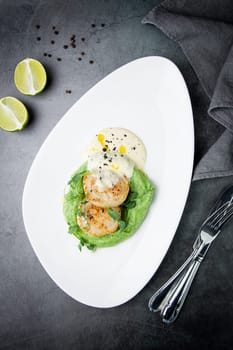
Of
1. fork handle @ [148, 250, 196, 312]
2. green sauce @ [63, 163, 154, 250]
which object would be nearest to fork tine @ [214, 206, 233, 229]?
fork handle @ [148, 250, 196, 312]

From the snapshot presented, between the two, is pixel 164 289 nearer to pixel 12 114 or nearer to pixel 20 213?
pixel 20 213

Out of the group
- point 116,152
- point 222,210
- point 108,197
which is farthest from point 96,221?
point 222,210

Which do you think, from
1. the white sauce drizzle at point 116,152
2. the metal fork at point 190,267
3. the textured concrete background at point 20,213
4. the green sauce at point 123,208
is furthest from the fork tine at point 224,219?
the white sauce drizzle at point 116,152

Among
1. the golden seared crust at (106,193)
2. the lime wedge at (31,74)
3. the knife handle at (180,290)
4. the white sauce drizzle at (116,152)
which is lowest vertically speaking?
the knife handle at (180,290)

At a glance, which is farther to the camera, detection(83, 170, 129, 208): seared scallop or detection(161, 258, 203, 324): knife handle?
detection(161, 258, 203, 324): knife handle

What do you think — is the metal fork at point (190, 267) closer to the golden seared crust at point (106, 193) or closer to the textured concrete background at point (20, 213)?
the textured concrete background at point (20, 213)

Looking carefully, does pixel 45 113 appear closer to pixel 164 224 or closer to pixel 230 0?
pixel 164 224

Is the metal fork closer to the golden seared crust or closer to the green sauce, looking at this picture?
the green sauce
